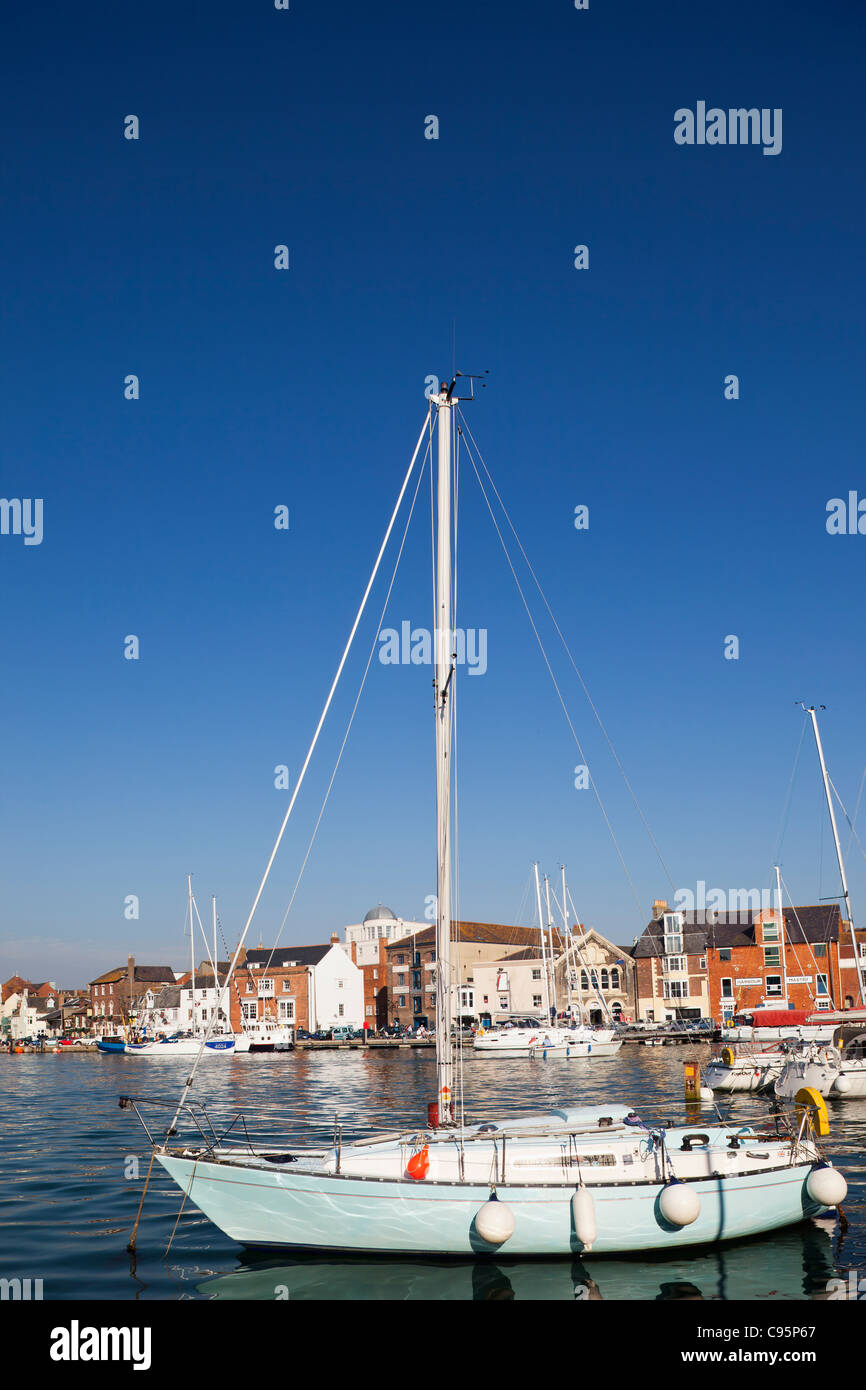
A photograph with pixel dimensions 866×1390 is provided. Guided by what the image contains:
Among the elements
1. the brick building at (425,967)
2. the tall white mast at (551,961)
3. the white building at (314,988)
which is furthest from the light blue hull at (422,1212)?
the white building at (314,988)

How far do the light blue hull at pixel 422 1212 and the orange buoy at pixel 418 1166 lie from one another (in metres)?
0.24

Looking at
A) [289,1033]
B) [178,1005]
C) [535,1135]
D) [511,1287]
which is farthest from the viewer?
[178,1005]

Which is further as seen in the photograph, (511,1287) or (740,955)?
(740,955)

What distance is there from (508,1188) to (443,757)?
8.98 metres

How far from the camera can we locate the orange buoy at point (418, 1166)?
20.4 m

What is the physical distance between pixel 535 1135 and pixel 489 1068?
51354 mm

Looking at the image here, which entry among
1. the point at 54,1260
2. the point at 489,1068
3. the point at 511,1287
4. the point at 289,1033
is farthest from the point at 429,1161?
the point at 289,1033

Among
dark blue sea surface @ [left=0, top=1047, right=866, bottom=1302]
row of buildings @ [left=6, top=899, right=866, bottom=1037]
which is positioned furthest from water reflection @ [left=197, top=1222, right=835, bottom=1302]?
row of buildings @ [left=6, top=899, right=866, bottom=1037]

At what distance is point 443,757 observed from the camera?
24000 millimetres

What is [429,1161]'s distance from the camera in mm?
20609

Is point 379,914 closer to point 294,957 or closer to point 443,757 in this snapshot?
point 294,957

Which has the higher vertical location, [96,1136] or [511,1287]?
[511,1287]

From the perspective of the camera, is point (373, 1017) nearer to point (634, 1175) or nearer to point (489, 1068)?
point (489, 1068)

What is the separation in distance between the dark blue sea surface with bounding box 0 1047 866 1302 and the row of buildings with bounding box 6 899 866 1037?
130ft
